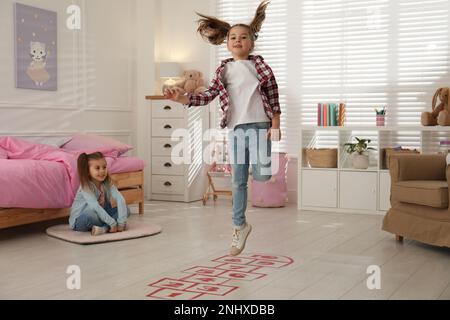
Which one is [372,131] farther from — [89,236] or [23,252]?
[23,252]

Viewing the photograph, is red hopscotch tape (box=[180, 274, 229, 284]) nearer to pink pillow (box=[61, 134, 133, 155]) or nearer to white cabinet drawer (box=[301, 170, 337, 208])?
pink pillow (box=[61, 134, 133, 155])

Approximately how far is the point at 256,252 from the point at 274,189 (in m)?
2.11

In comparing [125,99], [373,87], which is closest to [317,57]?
[373,87]

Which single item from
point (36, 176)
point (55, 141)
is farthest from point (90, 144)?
Answer: point (36, 176)

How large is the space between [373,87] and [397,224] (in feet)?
6.76

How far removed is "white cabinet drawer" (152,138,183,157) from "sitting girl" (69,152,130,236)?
6.05 ft

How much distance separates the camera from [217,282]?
2889 mm

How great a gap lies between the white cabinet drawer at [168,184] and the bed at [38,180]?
3.67 feet

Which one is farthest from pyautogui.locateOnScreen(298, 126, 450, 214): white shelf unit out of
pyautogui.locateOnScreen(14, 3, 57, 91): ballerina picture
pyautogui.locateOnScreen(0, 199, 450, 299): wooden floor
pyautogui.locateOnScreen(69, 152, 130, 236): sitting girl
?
pyautogui.locateOnScreen(14, 3, 57, 91): ballerina picture

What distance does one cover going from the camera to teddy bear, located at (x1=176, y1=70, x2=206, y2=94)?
6109 mm

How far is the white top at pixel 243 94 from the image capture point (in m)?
3.04

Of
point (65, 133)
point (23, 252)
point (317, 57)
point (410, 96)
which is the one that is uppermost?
point (317, 57)

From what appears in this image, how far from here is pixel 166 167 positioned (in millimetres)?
6105
